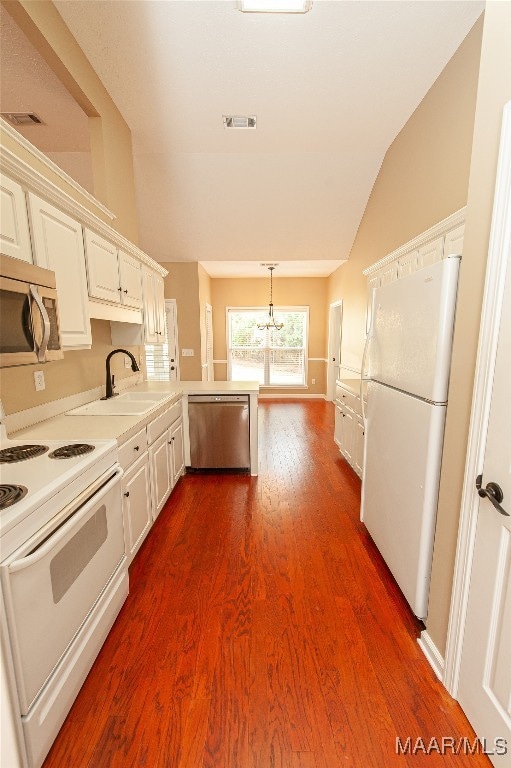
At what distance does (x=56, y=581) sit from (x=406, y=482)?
165 cm

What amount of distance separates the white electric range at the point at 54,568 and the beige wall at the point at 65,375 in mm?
322

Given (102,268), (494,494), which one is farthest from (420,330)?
(102,268)

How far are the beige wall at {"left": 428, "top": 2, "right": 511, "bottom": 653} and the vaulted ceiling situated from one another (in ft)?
5.43

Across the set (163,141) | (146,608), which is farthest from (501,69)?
(163,141)

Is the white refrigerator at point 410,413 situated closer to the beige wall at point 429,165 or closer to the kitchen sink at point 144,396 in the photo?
the beige wall at point 429,165

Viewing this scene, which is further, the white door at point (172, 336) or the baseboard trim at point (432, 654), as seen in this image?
the white door at point (172, 336)

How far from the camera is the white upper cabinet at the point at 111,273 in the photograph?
2.20 m

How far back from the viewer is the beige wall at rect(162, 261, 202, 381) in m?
5.88

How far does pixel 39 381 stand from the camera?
2.04 metres

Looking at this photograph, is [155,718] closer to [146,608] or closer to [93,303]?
[146,608]

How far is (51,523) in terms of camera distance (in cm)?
116

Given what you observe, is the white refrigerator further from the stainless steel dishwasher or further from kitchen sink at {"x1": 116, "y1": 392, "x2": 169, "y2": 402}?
kitchen sink at {"x1": 116, "y1": 392, "x2": 169, "y2": 402}

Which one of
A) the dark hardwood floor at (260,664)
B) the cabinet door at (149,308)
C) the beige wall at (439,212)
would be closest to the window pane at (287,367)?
the beige wall at (439,212)

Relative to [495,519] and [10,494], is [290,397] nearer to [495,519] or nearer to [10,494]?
[495,519]
